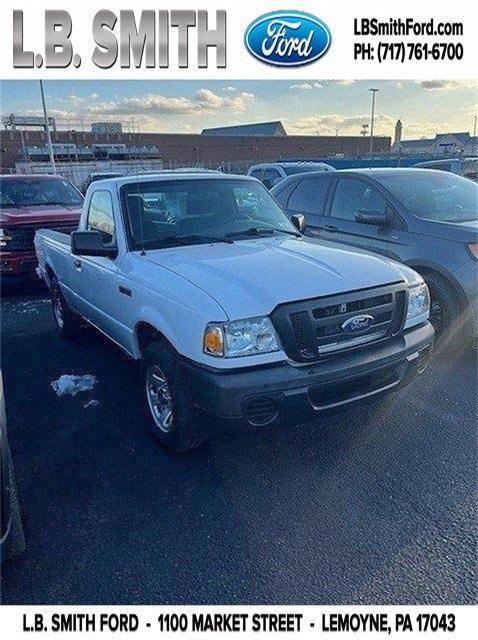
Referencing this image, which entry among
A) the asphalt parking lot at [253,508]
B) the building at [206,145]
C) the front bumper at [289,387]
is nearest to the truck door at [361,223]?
the asphalt parking lot at [253,508]

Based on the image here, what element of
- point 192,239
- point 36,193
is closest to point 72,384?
point 192,239

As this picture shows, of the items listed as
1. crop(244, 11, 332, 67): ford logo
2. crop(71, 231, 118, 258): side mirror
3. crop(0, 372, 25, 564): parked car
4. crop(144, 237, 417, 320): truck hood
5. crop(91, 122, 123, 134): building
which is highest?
crop(91, 122, 123, 134): building

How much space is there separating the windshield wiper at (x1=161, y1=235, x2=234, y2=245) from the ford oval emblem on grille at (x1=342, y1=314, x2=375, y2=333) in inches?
49.7

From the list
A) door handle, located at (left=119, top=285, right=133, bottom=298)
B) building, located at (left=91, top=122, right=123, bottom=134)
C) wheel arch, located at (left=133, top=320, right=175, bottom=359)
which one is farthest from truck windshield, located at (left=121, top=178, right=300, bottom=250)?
building, located at (left=91, top=122, right=123, bottom=134)

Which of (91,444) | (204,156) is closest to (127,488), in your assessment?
(91,444)

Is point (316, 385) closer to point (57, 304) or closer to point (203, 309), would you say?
point (203, 309)

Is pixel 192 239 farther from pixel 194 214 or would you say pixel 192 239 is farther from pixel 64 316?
pixel 64 316

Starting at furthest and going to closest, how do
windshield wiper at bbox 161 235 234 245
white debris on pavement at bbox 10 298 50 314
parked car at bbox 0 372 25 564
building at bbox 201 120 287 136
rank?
1. building at bbox 201 120 287 136
2. white debris on pavement at bbox 10 298 50 314
3. windshield wiper at bbox 161 235 234 245
4. parked car at bbox 0 372 25 564

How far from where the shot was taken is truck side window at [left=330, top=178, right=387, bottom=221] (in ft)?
17.2

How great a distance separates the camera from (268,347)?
2.67m

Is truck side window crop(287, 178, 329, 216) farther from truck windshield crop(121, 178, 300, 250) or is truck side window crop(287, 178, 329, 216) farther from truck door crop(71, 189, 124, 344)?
truck door crop(71, 189, 124, 344)

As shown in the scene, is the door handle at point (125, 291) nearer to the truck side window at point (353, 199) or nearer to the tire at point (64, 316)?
the tire at point (64, 316)

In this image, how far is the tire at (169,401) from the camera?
2918 mm

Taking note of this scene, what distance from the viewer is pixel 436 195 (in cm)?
521
